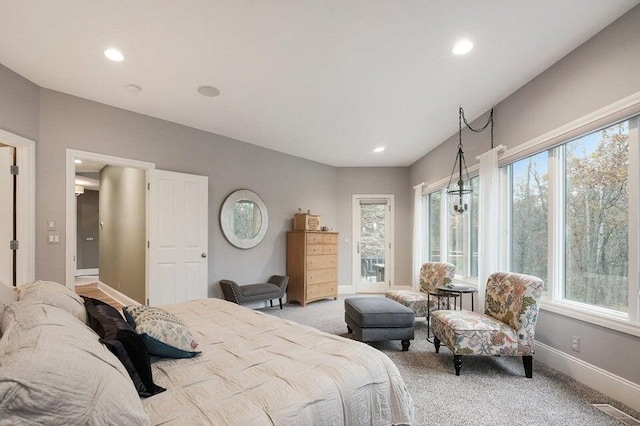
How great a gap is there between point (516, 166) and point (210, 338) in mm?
3611

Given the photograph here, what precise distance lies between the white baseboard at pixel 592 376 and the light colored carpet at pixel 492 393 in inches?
1.9

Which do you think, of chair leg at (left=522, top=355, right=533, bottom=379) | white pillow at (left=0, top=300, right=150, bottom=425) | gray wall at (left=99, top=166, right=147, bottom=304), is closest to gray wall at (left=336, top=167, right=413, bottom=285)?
gray wall at (left=99, top=166, right=147, bottom=304)

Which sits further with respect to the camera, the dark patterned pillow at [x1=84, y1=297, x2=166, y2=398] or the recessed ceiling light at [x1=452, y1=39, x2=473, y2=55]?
the recessed ceiling light at [x1=452, y1=39, x2=473, y2=55]

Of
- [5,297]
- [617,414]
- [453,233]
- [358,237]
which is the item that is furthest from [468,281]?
[5,297]

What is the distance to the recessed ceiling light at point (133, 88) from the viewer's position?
123 inches

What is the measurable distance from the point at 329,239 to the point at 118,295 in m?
3.89

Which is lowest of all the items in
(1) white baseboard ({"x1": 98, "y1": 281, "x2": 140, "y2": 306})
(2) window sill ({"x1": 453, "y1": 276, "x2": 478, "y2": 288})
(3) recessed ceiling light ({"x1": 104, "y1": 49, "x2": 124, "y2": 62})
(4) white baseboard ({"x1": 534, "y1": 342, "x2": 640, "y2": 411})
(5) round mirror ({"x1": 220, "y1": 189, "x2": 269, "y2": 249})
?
(1) white baseboard ({"x1": 98, "y1": 281, "x2": 140, "y2": 306})

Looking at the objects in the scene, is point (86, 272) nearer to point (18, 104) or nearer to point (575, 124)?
point (18, 104)

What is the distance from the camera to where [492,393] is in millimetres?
2340

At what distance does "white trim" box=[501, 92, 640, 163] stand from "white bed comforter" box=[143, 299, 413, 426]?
8.08 feet

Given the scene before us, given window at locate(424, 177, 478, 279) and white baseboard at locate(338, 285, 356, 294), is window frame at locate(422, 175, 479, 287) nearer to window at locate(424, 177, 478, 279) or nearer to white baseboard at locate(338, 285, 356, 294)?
window at locate(424, 177, 478, 279)

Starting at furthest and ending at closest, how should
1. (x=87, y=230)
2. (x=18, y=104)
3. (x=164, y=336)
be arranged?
1. (x=87, y=230)
2. (x=18, y=104)
3. (x=164, y=336)

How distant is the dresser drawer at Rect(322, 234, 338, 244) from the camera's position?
18.6 ft

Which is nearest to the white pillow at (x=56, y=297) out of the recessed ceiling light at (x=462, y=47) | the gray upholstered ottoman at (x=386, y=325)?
the gray upholstered ottoman at (x=386, y=325)
